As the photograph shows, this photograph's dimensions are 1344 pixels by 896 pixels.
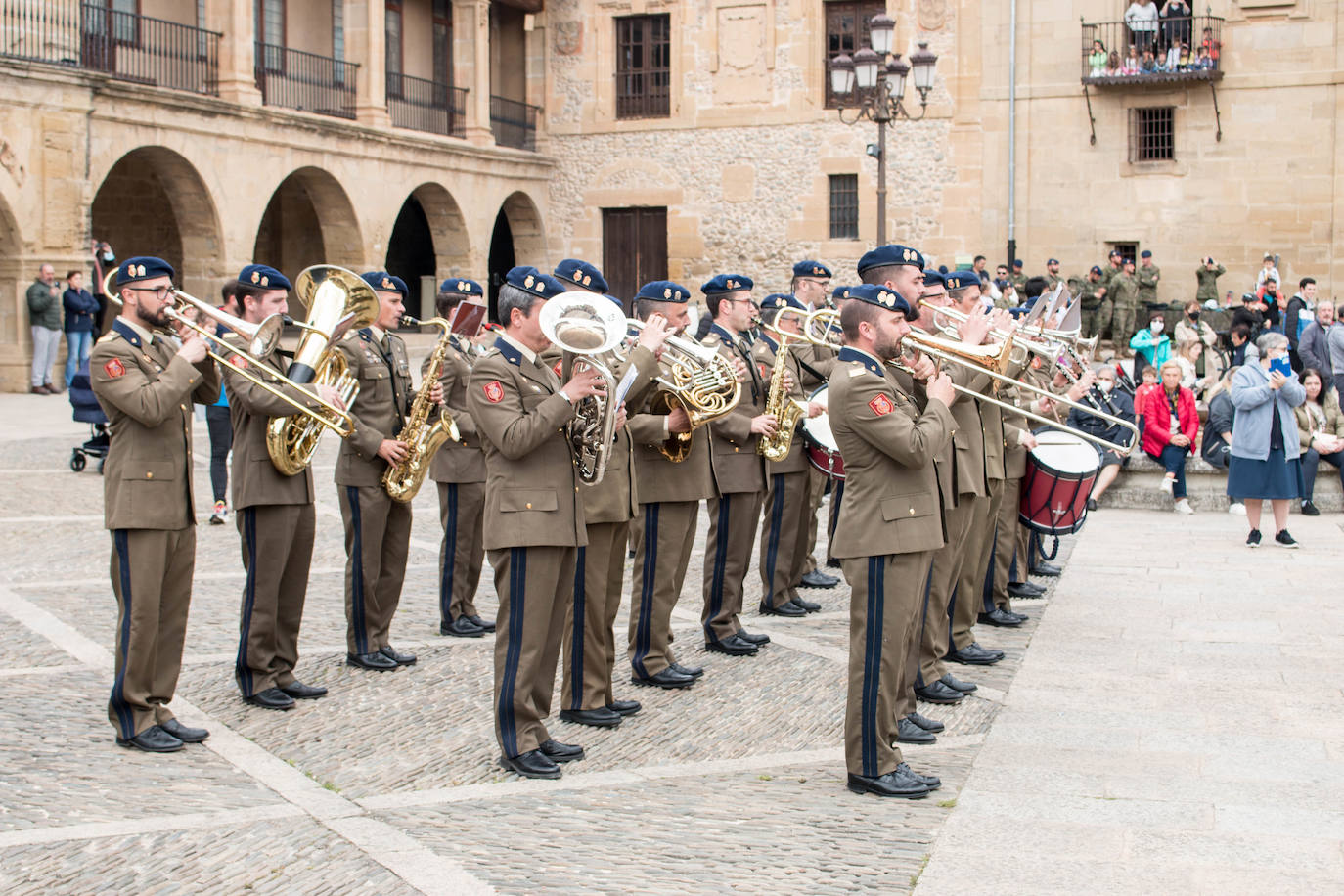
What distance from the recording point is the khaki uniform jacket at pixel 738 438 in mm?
7684

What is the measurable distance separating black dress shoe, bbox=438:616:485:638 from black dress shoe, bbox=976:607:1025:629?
9.50 feet

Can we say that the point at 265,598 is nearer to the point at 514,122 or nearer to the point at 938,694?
the point at 938,694

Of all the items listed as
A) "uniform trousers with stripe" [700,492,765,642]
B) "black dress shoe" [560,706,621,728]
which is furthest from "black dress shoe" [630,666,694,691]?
"uniform trousers with stripe" [700,492,765,642]

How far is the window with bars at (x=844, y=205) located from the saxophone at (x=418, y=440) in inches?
939

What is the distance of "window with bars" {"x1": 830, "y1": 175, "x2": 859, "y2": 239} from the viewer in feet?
100.0

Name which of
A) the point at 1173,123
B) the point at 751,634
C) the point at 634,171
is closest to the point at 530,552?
the point at 751,634

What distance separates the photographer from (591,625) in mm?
6246

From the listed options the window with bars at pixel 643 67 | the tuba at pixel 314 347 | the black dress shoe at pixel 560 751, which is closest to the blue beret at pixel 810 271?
the tuba at pixel 314 347

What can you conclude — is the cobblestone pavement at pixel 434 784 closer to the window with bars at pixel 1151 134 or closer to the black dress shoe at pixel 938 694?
the black dress shoe at pixel 938 694

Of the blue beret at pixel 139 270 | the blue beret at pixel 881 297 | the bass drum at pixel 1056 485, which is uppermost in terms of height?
the blue beret at pixel 139 270

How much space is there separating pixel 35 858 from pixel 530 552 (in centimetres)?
200

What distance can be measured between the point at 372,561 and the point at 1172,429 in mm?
8198

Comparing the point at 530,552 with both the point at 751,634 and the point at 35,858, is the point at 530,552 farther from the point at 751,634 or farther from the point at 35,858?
the point at 751,634

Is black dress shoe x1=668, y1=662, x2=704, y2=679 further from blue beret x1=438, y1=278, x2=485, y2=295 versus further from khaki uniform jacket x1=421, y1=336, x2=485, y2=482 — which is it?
blue beret x1=438, y1=278, x2=485, y2=295
